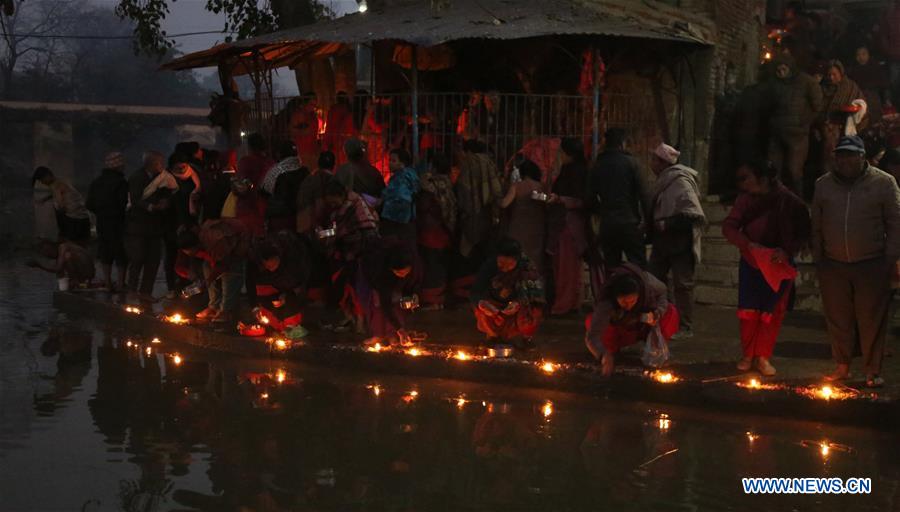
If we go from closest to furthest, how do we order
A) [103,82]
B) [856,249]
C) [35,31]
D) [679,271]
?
1. [856,249]
2. [679,271]
3. [103,82]
4. [35,31]

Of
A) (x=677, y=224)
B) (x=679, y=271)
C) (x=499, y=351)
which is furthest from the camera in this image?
(x=679, y=271)

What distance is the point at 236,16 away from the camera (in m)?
19.5

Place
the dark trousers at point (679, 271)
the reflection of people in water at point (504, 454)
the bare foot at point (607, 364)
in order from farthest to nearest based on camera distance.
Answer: the dark trousers at point (679, 271), the bare foot at point (607, 364), the reflection of people in water at point (504, 454)

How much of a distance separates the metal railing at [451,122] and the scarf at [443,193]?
1.87 meters

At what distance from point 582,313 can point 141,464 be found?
5.85m

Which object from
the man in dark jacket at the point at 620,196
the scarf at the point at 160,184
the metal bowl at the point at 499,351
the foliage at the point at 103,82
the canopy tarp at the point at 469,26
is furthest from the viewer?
the foliage at the point at 103,82

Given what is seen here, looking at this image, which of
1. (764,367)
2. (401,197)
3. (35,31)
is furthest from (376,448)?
(35,31)

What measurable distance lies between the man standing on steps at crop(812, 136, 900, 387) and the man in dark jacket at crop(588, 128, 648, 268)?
2.18m

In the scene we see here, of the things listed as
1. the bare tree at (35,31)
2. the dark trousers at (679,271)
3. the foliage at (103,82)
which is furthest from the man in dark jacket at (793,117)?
the bare tree at (35,31)

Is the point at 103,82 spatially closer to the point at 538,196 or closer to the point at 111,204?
the point at 111,204

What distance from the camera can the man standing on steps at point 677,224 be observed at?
8609mm

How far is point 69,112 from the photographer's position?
37.4 meters

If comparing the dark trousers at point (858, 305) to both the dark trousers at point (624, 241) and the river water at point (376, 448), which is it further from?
the dark trousers at point (624, 241)

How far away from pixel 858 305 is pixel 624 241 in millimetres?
2551
